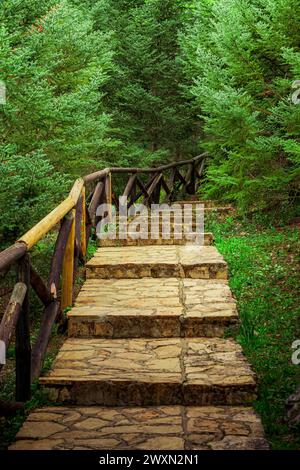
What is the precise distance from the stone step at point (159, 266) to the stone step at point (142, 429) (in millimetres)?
2678

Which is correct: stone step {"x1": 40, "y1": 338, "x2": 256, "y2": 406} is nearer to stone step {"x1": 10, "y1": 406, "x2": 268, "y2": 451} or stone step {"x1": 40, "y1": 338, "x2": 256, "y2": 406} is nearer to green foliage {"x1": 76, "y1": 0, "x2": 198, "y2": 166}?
stone step {"x1": 10, "y1": 406, "x2": 268, "y2": 451}

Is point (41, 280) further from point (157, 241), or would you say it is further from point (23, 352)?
point (157, 241)

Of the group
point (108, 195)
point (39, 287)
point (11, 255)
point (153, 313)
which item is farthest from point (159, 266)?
point (108, 195)

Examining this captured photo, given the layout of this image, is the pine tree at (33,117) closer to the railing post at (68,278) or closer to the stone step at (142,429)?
the railing post at (68,278)

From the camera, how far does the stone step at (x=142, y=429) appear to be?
10.8ft

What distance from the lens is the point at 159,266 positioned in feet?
21.2

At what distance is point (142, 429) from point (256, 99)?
283 inches

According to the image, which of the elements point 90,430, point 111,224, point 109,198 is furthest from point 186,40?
point 90,430

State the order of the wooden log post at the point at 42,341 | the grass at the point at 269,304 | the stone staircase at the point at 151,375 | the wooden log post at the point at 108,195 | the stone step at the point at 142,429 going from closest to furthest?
1. the stone step at the point at 142,429
2. the stone staircase at the point at 151,375
3. the grass at the point at 269,304
4. the wooden log post at the point at 42,341
5. the wooden log post at the point at 108,195

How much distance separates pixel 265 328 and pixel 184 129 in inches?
498

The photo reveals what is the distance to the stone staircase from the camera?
11.2 ft

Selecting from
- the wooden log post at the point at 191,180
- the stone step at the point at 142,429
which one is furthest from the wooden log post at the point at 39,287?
the wooden log post at the point at 191,180

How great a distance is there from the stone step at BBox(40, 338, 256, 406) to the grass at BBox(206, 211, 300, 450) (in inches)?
7.7

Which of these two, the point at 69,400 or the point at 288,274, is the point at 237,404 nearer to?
the point at 69,400
